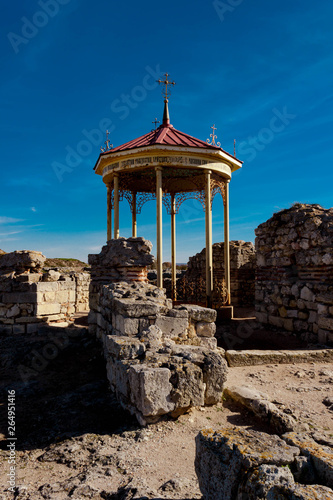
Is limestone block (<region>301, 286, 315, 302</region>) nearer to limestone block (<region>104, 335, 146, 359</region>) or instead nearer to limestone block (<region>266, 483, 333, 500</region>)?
limestone block (<region>104, 335, 146, 359</region>)

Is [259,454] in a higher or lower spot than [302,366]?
higher

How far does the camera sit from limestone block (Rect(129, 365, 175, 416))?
3277 millimetres

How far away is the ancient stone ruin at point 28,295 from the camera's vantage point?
8133 mm

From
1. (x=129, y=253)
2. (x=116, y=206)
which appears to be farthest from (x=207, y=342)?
(x=116, y=206)

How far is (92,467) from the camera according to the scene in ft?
9.05

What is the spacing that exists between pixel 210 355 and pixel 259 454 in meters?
1.98

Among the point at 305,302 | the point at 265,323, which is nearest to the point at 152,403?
the point at 305,302

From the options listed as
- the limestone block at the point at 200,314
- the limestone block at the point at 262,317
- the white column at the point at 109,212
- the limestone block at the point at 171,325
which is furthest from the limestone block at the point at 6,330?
the limestone block at the point at 262,317

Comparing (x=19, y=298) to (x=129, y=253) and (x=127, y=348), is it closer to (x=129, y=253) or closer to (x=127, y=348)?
(x=129, y=253)

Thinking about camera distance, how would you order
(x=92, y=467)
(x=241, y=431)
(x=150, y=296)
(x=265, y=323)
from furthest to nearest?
(x=265, y=323) < (x=150, y=296) < (x=92, y=467) < (x=241, y=431)

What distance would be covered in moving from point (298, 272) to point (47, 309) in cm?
611

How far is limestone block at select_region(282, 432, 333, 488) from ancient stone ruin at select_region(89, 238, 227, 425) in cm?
136

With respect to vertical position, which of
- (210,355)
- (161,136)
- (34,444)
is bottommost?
(34,444)

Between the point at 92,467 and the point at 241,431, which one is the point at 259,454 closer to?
the point at 241,431
